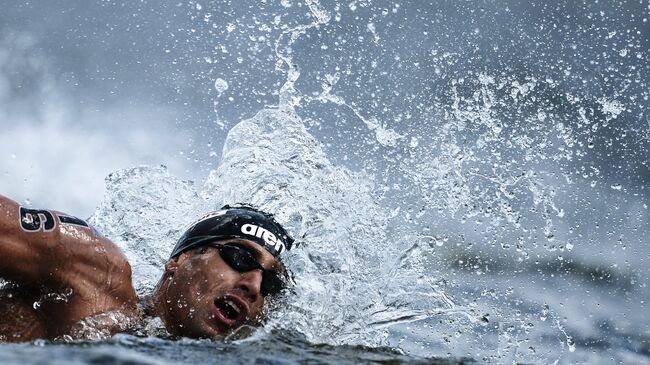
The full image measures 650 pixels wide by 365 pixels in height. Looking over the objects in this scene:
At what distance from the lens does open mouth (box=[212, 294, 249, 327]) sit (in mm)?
5574

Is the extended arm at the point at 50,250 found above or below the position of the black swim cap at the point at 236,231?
below

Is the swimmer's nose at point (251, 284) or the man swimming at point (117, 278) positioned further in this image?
the swimmer's nose at point (251, 284)

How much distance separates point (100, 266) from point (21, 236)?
0.65m

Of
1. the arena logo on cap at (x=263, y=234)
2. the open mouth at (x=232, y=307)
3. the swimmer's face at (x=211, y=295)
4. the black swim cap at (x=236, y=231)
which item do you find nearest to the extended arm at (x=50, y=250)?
the swimmer's face at (x=211, y=295)

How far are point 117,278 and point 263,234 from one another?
1.46 m

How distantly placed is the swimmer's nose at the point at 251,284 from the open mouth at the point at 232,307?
4.1 inches

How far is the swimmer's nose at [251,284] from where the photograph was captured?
5.70 m

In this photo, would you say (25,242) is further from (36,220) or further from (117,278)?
(117,278)

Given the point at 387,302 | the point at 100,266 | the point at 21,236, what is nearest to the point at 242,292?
the point at 100,266

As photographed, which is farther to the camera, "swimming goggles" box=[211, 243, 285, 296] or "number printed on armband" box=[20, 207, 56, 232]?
"swimming goggles" box=[211, 243, 285, 296]

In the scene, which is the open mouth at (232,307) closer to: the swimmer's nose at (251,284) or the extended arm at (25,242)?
the swimmer's nose at (251,284)

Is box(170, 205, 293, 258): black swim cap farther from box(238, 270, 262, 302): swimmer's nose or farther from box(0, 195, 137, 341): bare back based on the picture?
box(0, 195, 137, 341): bare back

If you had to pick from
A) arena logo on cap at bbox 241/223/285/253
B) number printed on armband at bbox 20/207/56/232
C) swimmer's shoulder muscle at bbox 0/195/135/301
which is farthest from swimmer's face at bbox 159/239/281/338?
number printed on armband at bbox 20/207/56/232

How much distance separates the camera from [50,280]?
4680 mm
